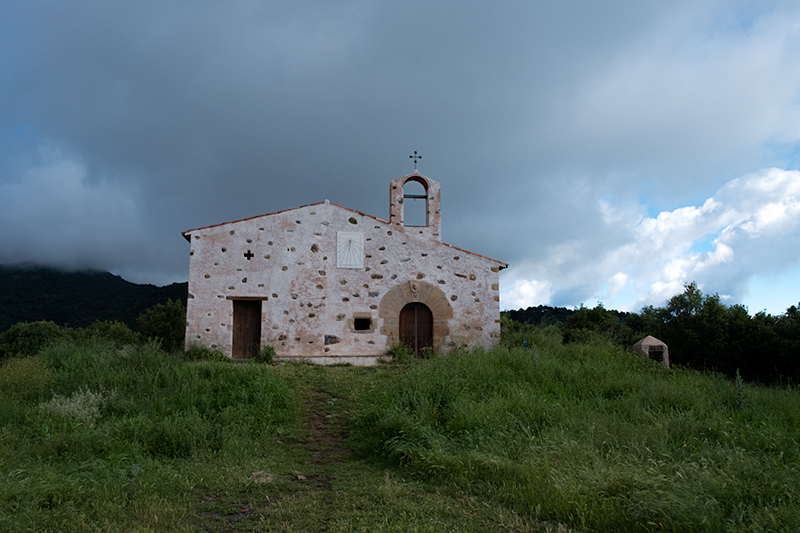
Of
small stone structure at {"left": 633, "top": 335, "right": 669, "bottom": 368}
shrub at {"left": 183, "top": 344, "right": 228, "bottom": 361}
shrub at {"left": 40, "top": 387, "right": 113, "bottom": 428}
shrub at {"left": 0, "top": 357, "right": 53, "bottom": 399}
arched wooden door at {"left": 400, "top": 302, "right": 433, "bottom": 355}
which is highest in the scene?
arched wooden door at {"left": 400, "top": 302, "right": 433, "bottom": 355}

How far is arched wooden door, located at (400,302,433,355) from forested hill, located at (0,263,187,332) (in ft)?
85.4

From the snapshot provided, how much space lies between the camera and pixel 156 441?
5.98 meters

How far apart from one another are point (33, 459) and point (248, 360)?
7.69 metres

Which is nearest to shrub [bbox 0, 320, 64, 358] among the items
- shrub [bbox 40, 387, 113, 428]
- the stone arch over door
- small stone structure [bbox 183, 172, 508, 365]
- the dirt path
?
small stone structure [bbox 183, 172, 508, 365]

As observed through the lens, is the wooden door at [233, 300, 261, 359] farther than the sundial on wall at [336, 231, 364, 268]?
No

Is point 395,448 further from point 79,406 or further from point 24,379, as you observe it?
point 24,379

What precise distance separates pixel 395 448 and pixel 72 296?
145 feet

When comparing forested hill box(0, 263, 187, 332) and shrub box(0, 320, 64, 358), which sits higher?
forested hill box(0, 263, 187, 332)

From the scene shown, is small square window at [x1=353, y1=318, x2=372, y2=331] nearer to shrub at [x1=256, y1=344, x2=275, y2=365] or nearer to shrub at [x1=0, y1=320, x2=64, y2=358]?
shrub at [x1=256, y1=344, x2=275, y2=365]

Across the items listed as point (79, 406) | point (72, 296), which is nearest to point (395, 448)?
point (79, 406)

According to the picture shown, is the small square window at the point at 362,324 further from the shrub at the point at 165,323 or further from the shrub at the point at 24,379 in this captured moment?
the shrub at the point at 165,323

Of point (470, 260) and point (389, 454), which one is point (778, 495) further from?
point (470, 260)

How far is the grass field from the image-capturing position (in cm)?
377

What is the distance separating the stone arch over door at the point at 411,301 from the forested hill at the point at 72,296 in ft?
85.0
